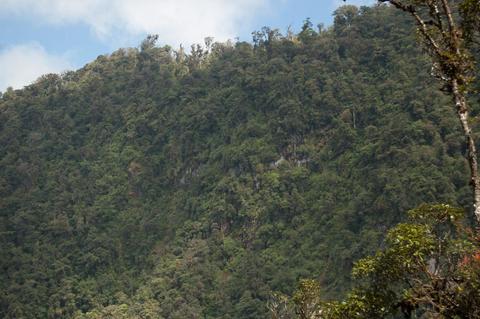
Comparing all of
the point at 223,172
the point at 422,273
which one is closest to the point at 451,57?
the point at 422,273

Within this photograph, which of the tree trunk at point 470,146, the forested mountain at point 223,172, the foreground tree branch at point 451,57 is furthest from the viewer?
the forested mountain at point 223,172

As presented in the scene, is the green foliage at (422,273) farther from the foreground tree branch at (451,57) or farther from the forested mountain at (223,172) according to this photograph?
the forested mountain at (223,172)

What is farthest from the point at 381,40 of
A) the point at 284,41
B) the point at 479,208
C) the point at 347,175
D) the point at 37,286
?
the point at 479,208

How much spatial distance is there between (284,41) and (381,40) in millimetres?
11552

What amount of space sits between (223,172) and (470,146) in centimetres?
5606

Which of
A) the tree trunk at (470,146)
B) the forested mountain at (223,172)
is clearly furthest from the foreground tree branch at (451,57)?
the forested mountain at (223,172)

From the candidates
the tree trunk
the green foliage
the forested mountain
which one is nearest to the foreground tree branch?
the tree trunk

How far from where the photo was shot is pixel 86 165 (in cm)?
7450

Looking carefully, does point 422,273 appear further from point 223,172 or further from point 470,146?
point 223,172

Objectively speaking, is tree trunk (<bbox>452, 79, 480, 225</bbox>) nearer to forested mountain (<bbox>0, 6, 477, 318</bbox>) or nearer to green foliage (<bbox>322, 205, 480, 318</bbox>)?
green foliage (<bbox>322, 205, 480, 318</bbox>)

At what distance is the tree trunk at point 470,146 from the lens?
730cm

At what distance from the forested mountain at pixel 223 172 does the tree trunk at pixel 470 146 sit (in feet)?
108

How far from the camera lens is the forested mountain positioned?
47781 mm

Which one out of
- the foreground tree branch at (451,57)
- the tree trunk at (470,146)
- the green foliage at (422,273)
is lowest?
the green foliage at (422,273)
